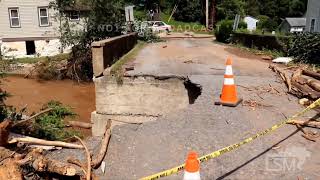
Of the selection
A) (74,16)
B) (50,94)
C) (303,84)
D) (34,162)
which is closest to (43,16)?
(74,16)

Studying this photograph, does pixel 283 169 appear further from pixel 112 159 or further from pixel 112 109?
pixel 112 109

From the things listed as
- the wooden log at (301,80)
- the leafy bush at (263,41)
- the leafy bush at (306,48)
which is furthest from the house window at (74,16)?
the wooden log at (301,80)

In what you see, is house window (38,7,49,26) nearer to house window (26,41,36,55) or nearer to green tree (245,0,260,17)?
house window (26,41,36,55)

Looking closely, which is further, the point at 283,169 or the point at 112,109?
the point at 112,109

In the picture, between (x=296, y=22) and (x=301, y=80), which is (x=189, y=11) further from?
(x=301, y=80)

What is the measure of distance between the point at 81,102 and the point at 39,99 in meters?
2.69

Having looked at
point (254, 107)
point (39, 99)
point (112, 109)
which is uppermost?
point (254, 107)

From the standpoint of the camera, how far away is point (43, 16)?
1200 inches

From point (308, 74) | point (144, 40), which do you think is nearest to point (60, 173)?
point (308, 74)

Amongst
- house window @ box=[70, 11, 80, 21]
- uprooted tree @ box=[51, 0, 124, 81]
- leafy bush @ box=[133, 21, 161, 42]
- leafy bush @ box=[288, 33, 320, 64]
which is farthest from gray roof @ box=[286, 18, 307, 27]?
leafy bush @ box=[288, 33, 320, 64]

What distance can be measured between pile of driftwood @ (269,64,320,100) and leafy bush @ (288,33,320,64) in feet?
10.7

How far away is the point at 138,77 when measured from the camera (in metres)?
10.4

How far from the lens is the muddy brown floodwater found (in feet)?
56.5
